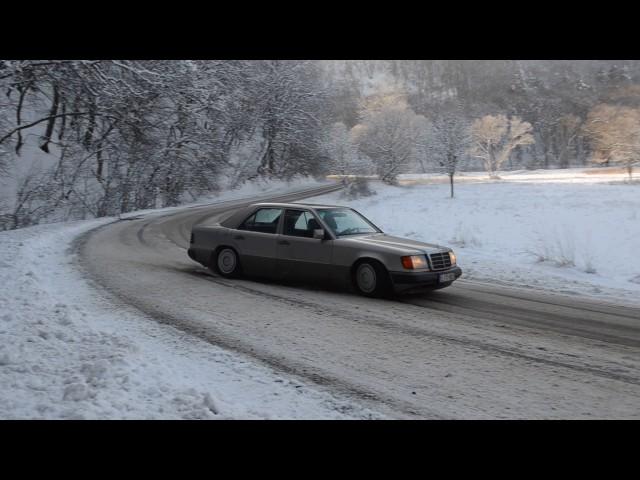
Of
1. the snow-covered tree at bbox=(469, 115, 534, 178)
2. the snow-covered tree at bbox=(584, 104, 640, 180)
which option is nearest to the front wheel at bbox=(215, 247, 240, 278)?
the snow-covered tree at bbox=(584, 104, 640, 180)

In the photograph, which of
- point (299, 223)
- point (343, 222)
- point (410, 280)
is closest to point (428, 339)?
point (410, 280)

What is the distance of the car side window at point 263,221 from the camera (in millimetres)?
8961

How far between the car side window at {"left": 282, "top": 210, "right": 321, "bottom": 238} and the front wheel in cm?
109

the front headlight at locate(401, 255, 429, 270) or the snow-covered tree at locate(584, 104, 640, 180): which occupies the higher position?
the snow-covered tree at locate(584, 104, 640, 180)

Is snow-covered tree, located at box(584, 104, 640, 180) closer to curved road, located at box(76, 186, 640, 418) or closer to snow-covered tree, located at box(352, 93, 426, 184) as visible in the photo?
snow-covered tree, located at box(352, 93, 426, 184)

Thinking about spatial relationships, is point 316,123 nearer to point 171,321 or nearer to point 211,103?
point 211,103

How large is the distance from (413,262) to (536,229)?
11649mm

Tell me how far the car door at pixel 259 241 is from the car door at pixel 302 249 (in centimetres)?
16

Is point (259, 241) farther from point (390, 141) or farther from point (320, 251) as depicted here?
point (390, 141)

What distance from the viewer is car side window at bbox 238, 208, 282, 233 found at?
29.4 ft

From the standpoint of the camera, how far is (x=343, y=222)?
877 centimetres

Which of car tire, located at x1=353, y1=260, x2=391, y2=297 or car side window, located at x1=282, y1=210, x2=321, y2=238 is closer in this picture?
car tire, located at x1=353, y1=260, x2=391, y2=297

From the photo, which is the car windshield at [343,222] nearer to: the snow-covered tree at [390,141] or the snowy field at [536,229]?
the snowy field at [536,229]

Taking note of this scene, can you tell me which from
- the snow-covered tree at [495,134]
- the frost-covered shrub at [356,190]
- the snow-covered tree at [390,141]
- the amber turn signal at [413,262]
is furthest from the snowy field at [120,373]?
the snow-covered tree at [495,134]
